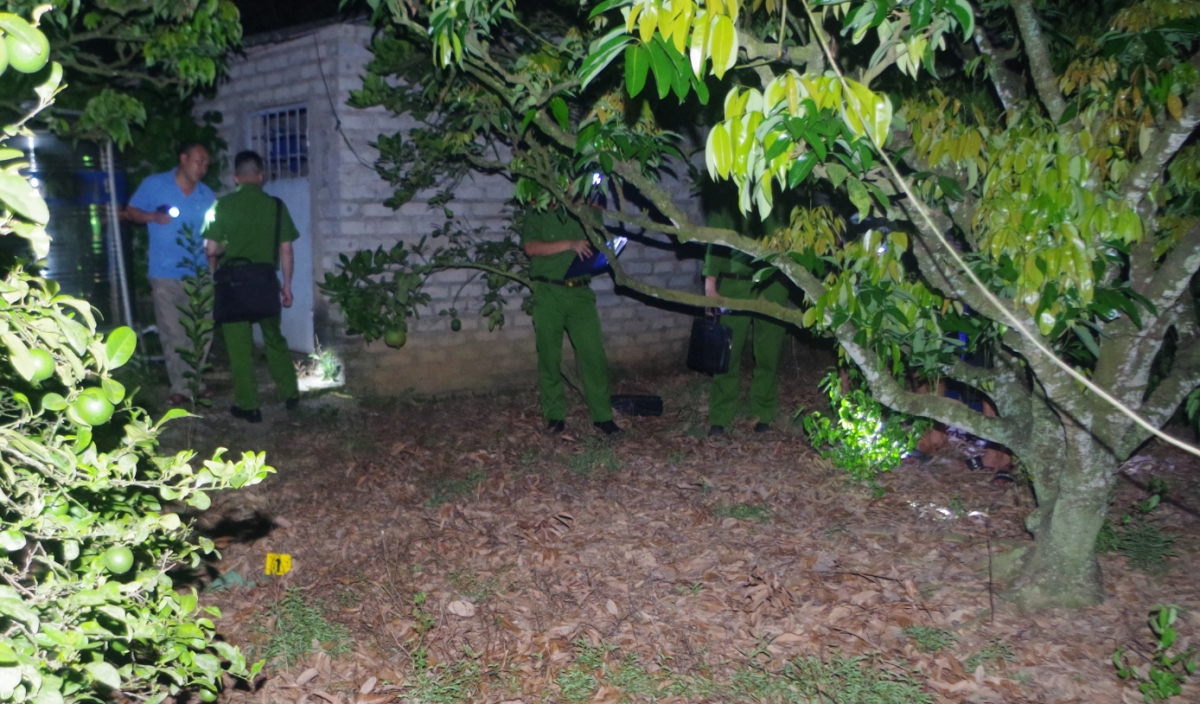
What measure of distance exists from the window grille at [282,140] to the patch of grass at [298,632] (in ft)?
17.2

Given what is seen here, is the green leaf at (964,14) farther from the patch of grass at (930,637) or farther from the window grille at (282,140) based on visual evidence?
the window grille at (282,140)

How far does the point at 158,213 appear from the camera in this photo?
747 centimetres

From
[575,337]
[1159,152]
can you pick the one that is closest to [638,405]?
[575,337]

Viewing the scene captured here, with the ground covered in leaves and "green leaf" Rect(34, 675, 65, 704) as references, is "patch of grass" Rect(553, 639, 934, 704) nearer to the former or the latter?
the ground covered in leaves

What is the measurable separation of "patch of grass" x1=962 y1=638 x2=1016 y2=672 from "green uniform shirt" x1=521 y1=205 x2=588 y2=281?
4228 mm

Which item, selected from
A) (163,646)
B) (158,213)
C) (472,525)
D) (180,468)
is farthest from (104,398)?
(158,213)

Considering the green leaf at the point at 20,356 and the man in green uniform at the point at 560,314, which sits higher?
the green leaf at the point at 20,356

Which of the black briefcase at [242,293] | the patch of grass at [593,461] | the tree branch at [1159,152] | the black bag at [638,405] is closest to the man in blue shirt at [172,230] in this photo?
the black briefcase at [242,293]

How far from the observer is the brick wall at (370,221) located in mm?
7816

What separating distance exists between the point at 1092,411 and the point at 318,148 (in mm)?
6345

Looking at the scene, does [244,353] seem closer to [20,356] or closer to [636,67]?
[636,67]

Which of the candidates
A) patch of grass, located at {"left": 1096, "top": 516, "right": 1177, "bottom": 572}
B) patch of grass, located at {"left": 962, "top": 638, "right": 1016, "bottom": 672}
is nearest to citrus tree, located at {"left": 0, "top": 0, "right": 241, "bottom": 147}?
patch of grass, located at {"left": 962, "top": 638, "right": 1016, "bottom": 672}

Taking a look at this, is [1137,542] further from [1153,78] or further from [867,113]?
[867,113]

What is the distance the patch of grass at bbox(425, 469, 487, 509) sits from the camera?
5.83 m
